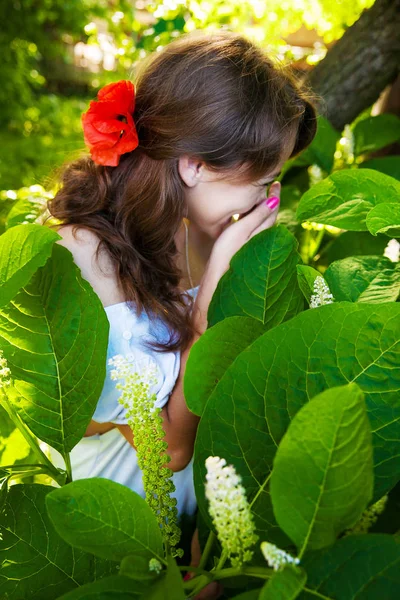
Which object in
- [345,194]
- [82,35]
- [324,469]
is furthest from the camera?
[82,35]

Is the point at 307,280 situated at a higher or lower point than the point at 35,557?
higher

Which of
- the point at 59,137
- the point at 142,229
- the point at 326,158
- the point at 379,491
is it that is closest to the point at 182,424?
the point at 142,229

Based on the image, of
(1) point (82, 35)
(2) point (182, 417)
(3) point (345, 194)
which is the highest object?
(1) point (82, 35)

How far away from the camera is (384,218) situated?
0.69 meters

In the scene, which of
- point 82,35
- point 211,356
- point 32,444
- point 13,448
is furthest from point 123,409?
point 82,35

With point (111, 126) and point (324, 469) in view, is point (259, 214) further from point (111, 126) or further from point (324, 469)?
point (324, 469)

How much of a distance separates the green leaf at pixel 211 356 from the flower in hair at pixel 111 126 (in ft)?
2.03

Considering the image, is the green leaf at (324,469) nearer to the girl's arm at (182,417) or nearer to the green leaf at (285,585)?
the green leaf at (285,585)

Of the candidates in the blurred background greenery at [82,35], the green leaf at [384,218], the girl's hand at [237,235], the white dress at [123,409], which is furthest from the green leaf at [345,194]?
the blurred background greenery at [82,35]

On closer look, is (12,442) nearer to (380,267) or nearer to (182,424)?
(182,424)

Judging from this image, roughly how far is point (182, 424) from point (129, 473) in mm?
229

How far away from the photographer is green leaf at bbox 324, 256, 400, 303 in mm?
699

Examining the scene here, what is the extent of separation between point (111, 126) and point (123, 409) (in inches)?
19.5

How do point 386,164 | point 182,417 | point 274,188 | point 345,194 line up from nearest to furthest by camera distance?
point 345,194, point 182,417, point 274,188, point 386,164
